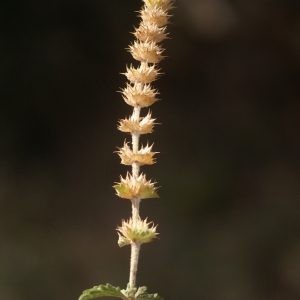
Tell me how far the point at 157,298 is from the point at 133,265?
8cm

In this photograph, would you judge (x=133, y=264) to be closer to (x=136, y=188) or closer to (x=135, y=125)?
(x=136, y=188)

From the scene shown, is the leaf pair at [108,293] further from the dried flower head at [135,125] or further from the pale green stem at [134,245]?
the dried flower head at [135,125]

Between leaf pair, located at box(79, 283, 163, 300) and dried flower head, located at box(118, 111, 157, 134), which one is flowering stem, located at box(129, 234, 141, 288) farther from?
dried flower head, located at box(118, 111, 157, 134)

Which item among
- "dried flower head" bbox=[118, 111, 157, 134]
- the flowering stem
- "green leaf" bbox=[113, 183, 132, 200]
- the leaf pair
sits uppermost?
"dried flower head" bbox=[118, 111, 157, 134]

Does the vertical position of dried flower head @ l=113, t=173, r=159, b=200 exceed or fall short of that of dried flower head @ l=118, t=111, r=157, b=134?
it falls short

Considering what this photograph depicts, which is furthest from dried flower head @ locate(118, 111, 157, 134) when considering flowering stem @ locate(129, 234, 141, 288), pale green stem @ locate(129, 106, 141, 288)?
flowering stem @ locate(129, 234, 141, 288)

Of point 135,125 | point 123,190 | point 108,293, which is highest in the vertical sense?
point 135,125

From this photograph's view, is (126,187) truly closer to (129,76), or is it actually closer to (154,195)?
(154,195)

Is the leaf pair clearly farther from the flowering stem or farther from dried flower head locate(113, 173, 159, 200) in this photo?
dried flower head locate(113, 173, 159, 200)

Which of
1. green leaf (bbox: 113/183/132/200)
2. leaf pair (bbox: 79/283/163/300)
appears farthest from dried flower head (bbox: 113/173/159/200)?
leaf pair (bbox: 79/283/163/300)

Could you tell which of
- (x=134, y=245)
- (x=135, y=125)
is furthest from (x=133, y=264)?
(x=135, y=125)

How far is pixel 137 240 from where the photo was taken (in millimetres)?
680

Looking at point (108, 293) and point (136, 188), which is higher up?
point (136, 188)

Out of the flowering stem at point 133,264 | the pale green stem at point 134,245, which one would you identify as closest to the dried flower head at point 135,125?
the pale green stem at point 134,245
